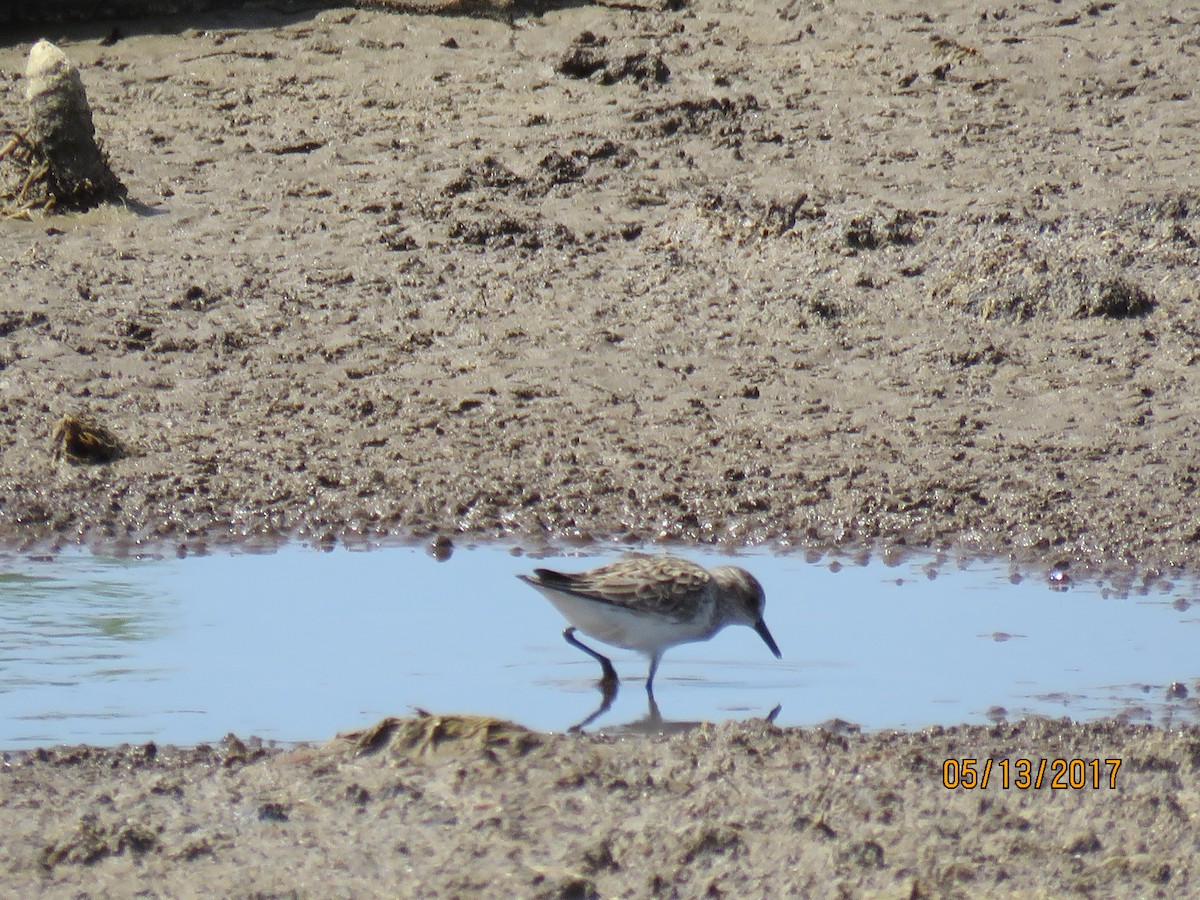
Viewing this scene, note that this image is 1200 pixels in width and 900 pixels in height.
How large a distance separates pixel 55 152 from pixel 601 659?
553cm

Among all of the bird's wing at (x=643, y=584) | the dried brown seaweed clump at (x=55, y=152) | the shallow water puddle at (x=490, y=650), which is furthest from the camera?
the dried brown seaweed clump at (x=55, y=152)

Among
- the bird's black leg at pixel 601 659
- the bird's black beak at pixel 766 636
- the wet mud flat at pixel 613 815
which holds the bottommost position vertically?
the bird's black leg at pixel 601 659

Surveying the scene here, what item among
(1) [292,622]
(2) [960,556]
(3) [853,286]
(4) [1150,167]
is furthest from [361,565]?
(4) [1150,167]

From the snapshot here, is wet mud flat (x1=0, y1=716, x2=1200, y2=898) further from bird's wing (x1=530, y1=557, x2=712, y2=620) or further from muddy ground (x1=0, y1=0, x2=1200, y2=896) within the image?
bird's wing (x1=530, y1=557, x2=712, y2=620)

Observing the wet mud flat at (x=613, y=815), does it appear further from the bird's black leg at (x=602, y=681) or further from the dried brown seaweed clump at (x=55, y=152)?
A: the dried brown seaweed clump at (x=55, y=152)

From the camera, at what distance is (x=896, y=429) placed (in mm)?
8375

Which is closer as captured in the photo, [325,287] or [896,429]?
[896,429]

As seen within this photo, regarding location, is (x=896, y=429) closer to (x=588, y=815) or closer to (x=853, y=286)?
(x=853, y=286)

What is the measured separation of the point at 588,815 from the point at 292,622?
2149mm
